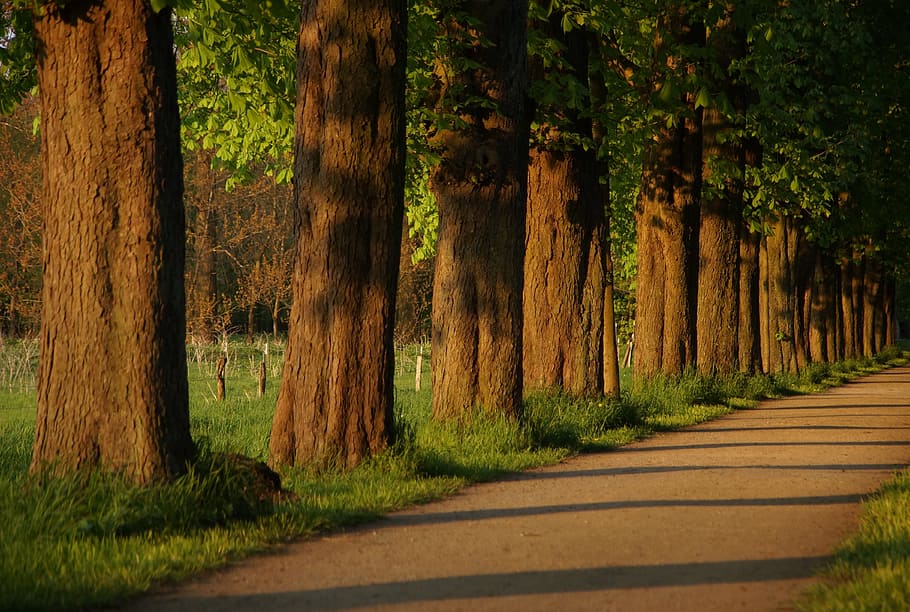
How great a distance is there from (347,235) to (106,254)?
3059 millimetres

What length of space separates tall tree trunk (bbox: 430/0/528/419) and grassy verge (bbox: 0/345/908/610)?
0.59 m

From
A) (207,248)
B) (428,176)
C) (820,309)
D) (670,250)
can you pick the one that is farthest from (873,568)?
(820,309)

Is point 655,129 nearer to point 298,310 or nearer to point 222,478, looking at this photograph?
point 298,310

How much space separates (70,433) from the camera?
307 inches

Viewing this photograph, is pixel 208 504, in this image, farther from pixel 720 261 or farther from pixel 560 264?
pixel 720 261

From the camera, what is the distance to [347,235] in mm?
10617

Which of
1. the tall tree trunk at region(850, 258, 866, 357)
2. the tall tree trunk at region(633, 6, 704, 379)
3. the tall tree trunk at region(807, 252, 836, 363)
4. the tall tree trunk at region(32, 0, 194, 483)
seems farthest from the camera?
the tall tree trunk at region(850, 258, 866, 357)

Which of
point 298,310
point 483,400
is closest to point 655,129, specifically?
point 483,400

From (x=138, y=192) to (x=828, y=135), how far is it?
19.1 metres

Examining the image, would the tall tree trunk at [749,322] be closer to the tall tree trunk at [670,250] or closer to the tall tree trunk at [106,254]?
the tall tree trunk at [670,250]

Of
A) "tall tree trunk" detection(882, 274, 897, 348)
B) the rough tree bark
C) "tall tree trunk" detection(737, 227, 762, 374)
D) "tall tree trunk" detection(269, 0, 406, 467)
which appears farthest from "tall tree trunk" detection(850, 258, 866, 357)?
"tall tree trunk" detection(269, 0, 406, 467)

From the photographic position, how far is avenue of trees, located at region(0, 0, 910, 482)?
7.92m

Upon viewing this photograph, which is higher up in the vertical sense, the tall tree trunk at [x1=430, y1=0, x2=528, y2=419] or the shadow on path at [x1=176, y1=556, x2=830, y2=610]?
the tall tree trunk at [x1=430, y1=0, x2=528, y2=419]

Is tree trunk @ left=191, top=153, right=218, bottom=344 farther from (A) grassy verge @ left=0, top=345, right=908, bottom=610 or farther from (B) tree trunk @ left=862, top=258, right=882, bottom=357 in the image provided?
(B) tree trunk @ left=862, top=258, right=882, bottom=357
